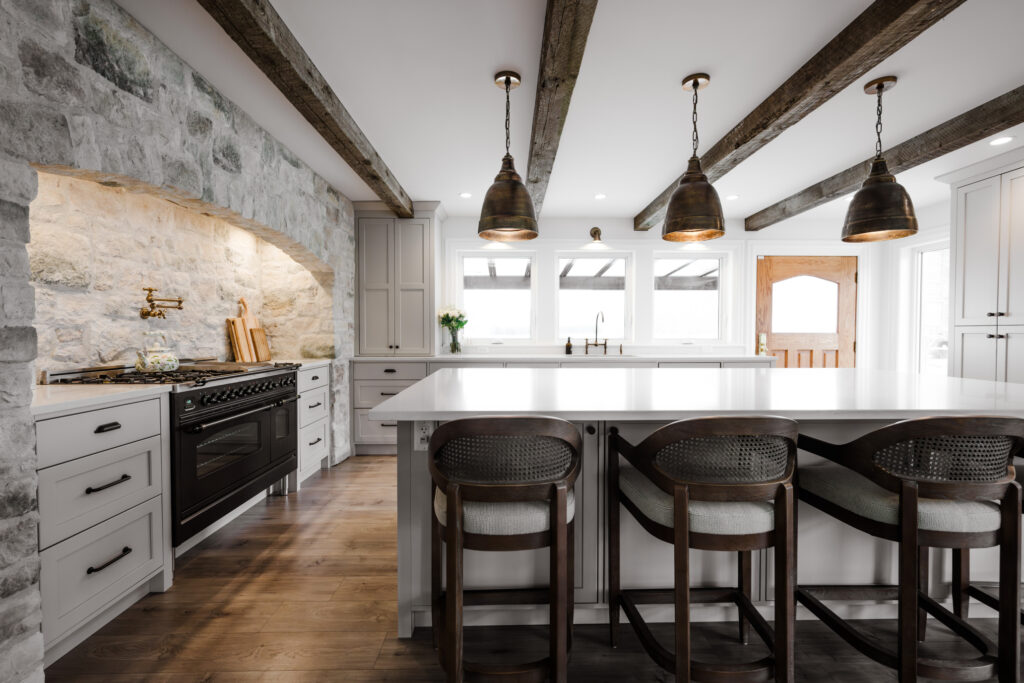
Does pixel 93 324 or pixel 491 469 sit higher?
pixel 93 324

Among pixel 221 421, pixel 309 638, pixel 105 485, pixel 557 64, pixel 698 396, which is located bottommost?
pixel 309 638

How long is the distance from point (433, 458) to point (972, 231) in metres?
4.47

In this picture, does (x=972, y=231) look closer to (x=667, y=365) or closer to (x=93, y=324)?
(x=667, y=365)

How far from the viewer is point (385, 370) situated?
4605 millimetres

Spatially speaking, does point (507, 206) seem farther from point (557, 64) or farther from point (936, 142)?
point (936, 142)

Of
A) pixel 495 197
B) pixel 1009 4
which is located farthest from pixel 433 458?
pixel 1009 4

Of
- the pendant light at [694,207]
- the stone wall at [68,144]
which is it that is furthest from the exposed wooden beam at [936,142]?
the stone wall at [68,144]

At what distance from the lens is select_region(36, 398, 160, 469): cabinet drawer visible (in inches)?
61.8

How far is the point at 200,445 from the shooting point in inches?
91.4

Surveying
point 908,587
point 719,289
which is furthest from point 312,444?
point 719,289

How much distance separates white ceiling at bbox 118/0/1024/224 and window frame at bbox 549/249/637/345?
1722mm

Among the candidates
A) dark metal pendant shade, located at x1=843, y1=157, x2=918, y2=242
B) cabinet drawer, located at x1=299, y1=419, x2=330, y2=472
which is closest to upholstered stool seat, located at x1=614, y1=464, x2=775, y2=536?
dark metal pendant shade, located at x1=843, y1=157, x2=918, y2=242

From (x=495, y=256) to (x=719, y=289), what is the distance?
267cm

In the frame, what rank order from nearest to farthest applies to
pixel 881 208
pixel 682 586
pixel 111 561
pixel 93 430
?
1. pixel 682 586
2. pixel 93 430
3. pixel 111 561
4. pixel 881 208
